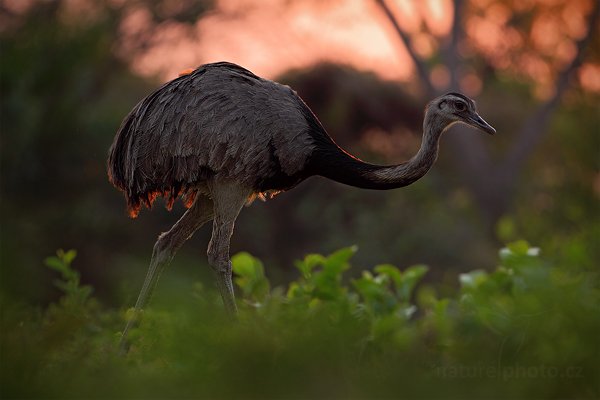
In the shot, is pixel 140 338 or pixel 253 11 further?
pixel 253 11

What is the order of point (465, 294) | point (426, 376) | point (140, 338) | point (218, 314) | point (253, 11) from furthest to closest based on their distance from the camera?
point (253, 11)
point (465, 294)
point (140, 338)
point (218, 314)
point (426, 376)

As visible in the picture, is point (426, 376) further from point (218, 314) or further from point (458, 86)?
point (458, 86)

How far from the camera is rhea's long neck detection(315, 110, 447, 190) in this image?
6.54 meters

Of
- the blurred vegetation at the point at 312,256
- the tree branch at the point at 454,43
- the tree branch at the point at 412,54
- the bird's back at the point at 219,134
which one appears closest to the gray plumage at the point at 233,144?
the bird's back at the point at 219,134

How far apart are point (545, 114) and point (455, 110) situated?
19.6 m

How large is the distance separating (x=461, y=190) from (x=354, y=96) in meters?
4.61

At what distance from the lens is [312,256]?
632 cm

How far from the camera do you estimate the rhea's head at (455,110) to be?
261 inches

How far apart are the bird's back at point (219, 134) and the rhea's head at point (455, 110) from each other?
67cm

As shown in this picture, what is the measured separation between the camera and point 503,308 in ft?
15.0

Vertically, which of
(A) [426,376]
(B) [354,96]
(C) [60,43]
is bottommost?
(A) [426,376]

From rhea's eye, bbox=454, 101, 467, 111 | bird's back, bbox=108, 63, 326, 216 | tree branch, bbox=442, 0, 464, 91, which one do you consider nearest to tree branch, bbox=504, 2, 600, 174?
tree branch, bbox=442, 0, 464, 91

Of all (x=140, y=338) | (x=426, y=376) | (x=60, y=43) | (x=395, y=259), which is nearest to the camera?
(x=426, y=376)

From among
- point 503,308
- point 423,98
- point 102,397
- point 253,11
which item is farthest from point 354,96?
point 102,397
